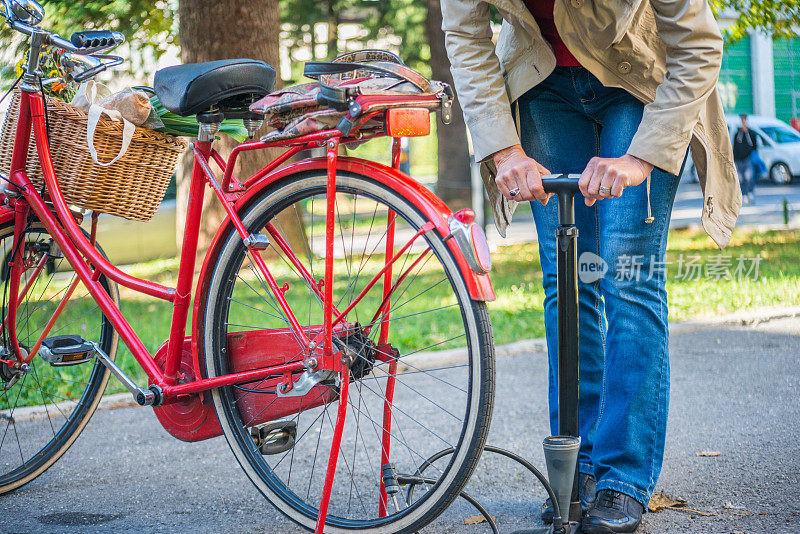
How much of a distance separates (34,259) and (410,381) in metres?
2.22

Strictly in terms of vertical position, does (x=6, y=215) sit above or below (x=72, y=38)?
below

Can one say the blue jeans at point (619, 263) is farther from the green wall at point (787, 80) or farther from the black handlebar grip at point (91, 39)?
the green wall at point (787, 80)

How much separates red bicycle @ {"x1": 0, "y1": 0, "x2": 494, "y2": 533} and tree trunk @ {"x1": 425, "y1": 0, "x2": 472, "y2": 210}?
27.6 ft

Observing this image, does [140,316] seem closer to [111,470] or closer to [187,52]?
[187,52]

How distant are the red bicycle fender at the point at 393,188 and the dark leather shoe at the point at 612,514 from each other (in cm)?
79

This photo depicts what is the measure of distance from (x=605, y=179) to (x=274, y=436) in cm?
121

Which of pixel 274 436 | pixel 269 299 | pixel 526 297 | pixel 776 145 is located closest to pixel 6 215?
pixel 269 299

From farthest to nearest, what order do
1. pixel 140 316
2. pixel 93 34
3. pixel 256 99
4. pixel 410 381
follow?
pixel 140 316, pixel 410 381, pixel 93 34, pixel 256 99

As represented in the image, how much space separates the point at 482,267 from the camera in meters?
2.07

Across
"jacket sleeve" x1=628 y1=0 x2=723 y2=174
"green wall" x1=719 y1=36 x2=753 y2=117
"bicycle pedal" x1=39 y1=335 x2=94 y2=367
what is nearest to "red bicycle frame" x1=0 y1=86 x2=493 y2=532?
"bicycle pedal" x1=39 y1=335 x2=94 y2=367

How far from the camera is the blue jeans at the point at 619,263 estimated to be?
8.10ft

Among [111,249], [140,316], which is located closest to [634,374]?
[140,316]

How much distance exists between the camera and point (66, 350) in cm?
293

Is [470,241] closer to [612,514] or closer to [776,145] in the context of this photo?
[612,514]
